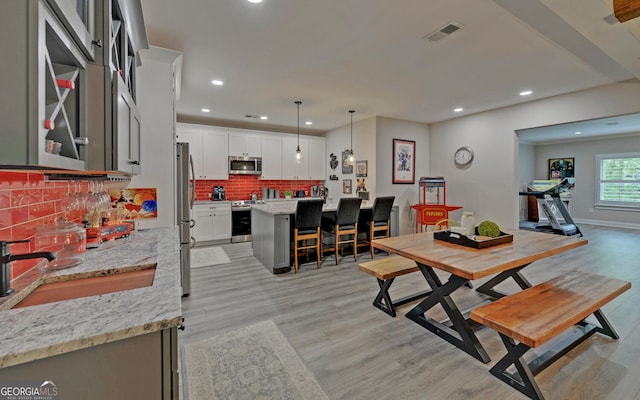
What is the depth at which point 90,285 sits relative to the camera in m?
1.33

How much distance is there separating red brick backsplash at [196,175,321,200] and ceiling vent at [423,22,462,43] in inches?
191

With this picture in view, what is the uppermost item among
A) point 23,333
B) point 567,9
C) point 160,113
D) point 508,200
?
point 567,9

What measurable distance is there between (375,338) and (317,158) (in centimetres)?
548

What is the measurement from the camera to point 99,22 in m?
1.33

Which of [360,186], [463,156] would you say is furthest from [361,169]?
[463,156]

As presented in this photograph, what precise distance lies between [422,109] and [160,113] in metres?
4.40

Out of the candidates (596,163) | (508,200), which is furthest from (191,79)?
(596,163)

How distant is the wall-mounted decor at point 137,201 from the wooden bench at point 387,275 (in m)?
2.19

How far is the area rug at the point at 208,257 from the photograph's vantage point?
14.5 feet

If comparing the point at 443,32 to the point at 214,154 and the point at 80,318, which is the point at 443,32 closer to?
the point at 80,318

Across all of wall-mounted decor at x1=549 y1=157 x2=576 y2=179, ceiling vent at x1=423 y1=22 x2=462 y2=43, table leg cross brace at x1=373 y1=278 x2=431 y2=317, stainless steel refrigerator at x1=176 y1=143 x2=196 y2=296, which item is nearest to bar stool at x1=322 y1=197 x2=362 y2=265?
table leg cross brace at x1=373 y1=278 x2=431 y2=317

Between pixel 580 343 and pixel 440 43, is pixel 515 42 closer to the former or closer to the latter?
pixel 440 43

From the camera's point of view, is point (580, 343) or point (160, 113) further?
point (160, 113)

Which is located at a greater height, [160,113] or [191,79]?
[191,79]
